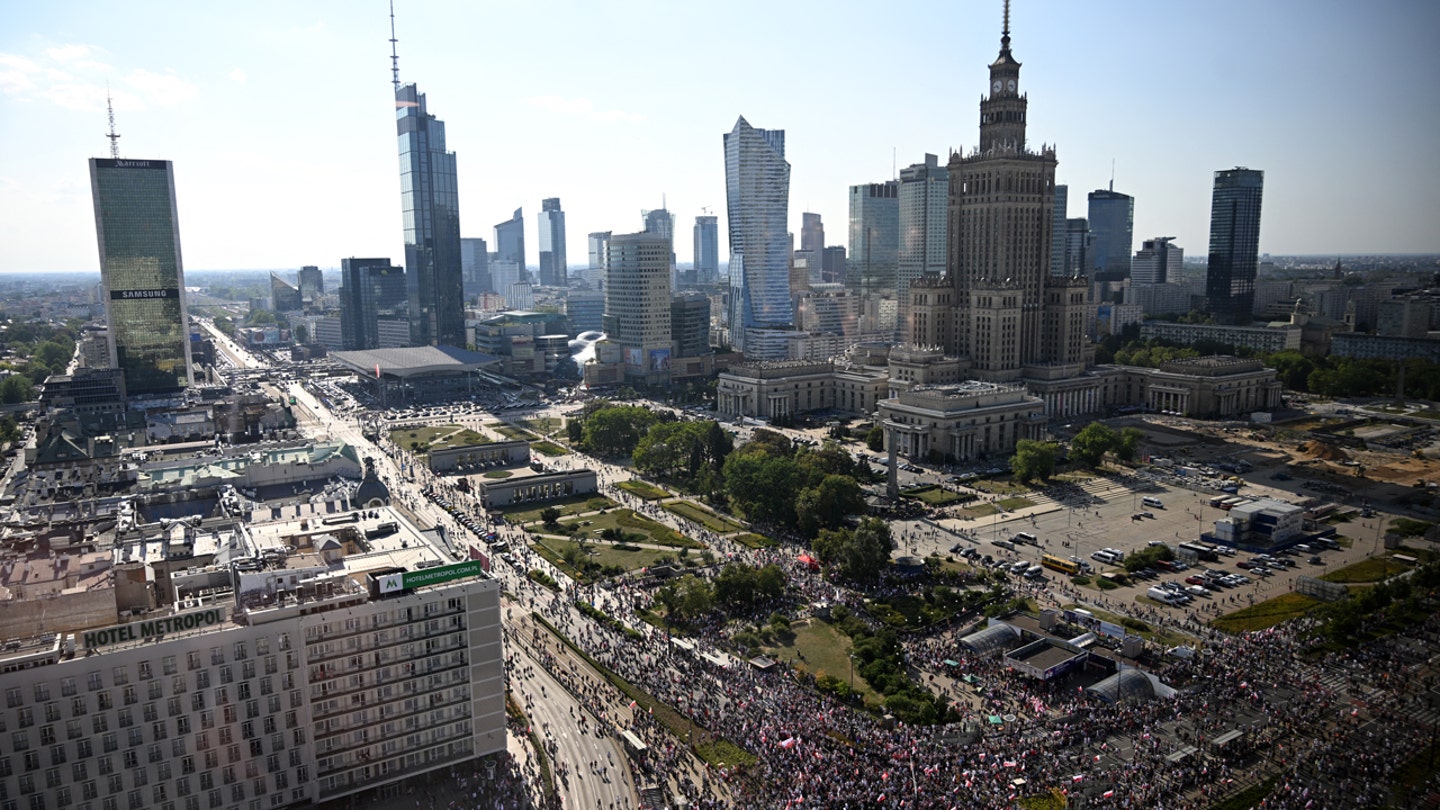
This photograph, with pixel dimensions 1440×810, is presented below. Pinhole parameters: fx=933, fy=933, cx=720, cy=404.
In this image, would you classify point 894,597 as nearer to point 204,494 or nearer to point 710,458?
point 710,458

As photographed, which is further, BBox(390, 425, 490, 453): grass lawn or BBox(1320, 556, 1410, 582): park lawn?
BBox(390, 425, 490, 453): grass lawn

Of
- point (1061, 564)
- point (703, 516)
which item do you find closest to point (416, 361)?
point (703, 516)

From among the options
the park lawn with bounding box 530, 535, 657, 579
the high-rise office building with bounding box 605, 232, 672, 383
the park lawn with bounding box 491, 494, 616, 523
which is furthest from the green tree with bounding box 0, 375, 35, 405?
the park lawn with bounding box 530, 535, 657, 579

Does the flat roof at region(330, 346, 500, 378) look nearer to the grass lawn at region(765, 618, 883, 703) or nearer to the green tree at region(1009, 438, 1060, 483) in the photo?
the green tree at region(1009, 438, 1060, 483)

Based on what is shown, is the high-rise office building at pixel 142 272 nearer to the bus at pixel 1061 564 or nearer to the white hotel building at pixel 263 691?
the white hotel building at pixel 263 691

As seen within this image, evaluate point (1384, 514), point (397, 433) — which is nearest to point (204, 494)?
point (397, 433)

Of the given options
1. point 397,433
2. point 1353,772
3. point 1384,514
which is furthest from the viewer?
point 397,433
